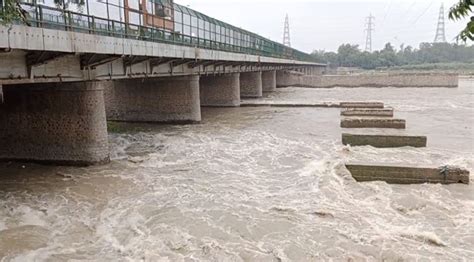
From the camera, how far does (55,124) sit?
17.5 metres

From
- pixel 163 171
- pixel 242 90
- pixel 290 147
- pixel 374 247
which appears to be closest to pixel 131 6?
pixel 163 171

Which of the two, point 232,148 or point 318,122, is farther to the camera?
point 318,122

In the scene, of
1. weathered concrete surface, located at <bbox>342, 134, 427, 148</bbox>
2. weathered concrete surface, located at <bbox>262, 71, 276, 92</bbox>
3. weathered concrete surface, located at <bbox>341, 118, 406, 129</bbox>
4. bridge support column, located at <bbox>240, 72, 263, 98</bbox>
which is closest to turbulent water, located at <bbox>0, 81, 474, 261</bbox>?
weathered concrete surface, located at <bbox>342, 134, 427, 148</bbox>

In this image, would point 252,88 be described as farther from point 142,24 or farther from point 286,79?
point 142,24

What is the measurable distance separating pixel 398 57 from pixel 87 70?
166m

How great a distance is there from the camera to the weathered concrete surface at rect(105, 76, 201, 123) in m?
29.5

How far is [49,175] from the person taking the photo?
53.0 feet

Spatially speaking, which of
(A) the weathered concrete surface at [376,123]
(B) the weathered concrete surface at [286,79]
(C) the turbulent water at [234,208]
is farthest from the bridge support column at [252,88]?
(C) the turbulent water at [234,208]

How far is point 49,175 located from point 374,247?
1241 cm

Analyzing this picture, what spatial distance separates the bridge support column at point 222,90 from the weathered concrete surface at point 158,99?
Answer: 11.4 meters

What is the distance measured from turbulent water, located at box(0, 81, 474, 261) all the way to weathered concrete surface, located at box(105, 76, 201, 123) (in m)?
8.26

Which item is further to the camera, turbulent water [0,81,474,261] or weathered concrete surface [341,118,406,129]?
weathered concrete surface [341,118,406,129]

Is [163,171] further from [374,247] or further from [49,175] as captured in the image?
[374,247]

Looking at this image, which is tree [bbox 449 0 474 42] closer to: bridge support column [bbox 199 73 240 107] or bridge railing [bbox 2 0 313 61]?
bridge railing [bbox 2 0 313 61]
